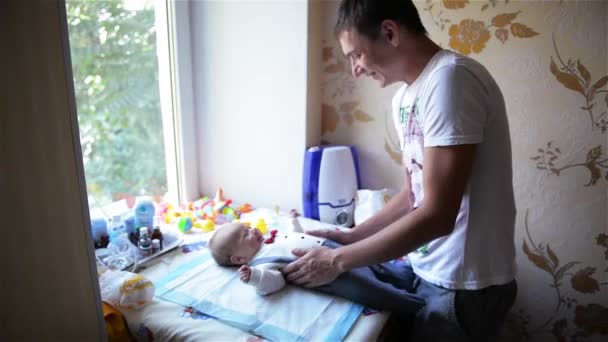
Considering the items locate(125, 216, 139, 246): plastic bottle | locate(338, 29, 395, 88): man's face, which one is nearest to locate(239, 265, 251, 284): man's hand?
locate(125, 216, 139, 246): plastic bottle

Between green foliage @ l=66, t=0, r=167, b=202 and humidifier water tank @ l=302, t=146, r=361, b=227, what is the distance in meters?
0.67

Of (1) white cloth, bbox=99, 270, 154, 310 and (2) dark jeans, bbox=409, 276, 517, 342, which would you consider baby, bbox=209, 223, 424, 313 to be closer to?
(2) dark jeans, bbox=409, 276, 517, 342

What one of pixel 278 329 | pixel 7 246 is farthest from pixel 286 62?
pixel 7 246

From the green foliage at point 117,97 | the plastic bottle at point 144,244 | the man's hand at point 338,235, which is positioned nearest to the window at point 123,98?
the green foliage at point 117,97

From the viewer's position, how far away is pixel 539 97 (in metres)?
1.30

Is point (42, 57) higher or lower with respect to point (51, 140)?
higher

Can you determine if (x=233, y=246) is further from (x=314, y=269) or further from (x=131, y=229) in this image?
(x=131, y=229)

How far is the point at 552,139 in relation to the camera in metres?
1.30

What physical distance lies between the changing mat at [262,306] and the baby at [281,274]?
0.03 m

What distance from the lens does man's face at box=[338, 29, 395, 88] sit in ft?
3.12

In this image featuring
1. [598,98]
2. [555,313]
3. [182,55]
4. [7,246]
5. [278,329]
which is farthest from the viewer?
[182,55]

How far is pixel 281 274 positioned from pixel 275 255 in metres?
0.11

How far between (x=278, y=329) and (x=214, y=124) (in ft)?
3.56

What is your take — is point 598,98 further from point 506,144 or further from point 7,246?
point 7,246
